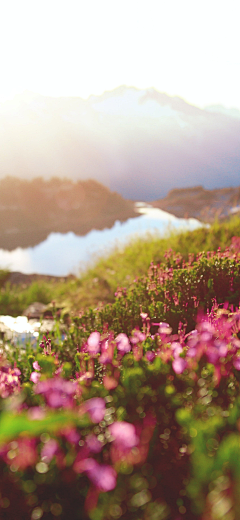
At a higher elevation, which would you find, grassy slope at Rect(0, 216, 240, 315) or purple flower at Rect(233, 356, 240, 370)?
purple flower at Rect(233, 356, 240, 370)

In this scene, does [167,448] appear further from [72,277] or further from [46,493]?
[72,277]

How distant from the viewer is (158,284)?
15.2ft

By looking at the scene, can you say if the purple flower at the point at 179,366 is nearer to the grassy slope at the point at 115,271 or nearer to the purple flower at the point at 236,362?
the purple flower at the point at 236,362

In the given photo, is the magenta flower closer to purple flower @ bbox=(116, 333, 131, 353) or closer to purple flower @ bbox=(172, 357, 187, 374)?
purple flower @ bbox=(116, 333, 131, 353)

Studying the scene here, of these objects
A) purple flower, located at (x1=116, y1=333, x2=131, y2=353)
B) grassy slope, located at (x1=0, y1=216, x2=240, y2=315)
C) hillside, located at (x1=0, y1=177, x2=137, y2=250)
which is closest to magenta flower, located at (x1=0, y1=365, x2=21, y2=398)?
purple flower, located at (x1=116, y1=333, x2=131, y2=353)

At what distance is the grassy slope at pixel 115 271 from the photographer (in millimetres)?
8453

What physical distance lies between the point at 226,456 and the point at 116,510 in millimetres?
484

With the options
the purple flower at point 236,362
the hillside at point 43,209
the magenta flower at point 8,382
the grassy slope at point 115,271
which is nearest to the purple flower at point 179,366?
the purple flower at point 236,362

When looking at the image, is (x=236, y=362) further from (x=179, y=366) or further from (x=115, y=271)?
(x=115, y=271)

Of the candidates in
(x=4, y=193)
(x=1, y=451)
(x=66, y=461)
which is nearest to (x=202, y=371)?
(x=66, y=461)

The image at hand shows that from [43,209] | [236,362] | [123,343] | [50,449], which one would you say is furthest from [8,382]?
[43,209]

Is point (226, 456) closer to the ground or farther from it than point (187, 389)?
farther from it

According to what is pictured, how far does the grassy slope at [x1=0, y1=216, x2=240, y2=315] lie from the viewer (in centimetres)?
845

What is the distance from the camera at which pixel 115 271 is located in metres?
9.46
